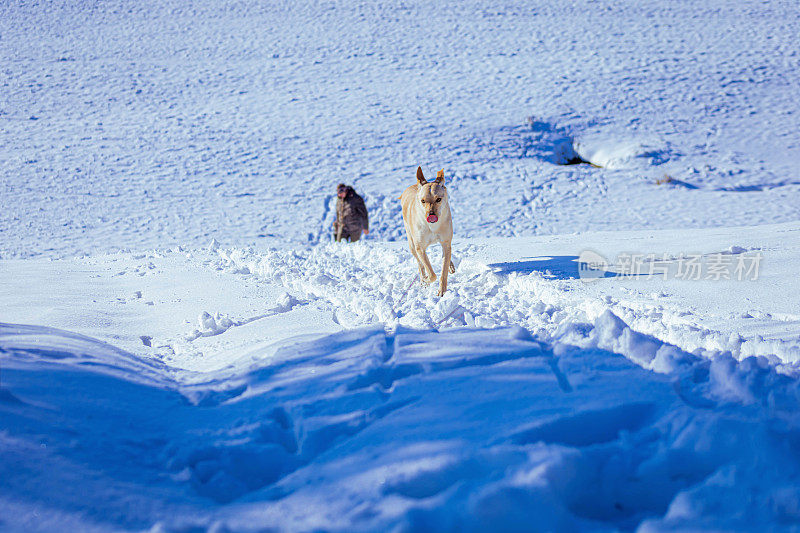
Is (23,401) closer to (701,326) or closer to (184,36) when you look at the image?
(701,326)

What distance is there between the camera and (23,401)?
2.24m

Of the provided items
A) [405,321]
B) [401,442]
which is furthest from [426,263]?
[401,442]

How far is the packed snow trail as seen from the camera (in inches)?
68.2

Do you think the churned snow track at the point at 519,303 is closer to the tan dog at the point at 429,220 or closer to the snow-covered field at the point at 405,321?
the snow-covered field at the point at 405,321

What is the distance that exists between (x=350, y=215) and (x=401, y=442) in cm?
748

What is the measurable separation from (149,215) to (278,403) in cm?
1054

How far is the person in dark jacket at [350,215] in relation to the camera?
30.7 ft

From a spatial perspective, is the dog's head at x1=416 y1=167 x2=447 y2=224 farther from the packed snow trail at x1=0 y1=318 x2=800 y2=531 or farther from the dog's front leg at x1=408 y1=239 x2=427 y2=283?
the packed snow trail at x1=0 y1=318 x2=800 y2=531

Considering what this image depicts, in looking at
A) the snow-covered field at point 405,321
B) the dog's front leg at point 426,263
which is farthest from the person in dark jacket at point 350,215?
the dog's front leg at point 426,263

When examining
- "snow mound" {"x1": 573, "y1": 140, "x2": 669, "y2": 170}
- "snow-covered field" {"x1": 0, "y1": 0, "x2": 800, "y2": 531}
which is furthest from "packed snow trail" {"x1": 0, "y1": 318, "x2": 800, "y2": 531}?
"snow mound" {"x1": 573, "y1": 140, "x2": 669, "y2": 170}

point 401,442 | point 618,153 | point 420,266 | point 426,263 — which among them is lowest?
point 618,153

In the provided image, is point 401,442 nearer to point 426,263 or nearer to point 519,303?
point 519,303

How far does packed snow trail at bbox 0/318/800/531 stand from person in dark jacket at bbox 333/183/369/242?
656 cm

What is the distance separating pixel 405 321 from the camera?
12.3 ft
